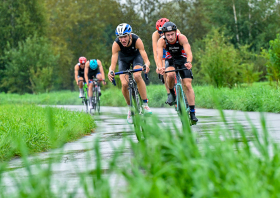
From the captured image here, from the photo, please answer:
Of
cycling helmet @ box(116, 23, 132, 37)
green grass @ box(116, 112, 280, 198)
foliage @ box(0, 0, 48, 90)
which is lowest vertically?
A: green grass @ box(116, 112, 280, 198)

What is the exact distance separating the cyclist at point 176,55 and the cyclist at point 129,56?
1.55 feet

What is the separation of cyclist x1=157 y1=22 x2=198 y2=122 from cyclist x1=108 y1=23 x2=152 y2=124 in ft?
1.55

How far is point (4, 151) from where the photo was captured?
21.5ft

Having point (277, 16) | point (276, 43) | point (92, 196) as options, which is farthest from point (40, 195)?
point (277, 16)

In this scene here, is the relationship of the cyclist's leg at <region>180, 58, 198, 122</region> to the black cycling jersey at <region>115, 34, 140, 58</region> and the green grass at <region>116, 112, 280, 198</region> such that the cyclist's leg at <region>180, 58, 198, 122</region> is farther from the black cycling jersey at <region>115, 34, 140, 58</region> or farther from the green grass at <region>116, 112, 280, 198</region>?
the green grass at <region>116, 112, 280, 198</region>

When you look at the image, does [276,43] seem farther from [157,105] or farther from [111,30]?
[111,30]

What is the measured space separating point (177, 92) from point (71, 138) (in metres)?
2.17

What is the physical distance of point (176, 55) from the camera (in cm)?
953

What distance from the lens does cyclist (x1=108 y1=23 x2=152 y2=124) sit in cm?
955

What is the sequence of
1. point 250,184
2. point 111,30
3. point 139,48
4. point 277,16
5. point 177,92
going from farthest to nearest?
point 111,30, point 277,16, point 139,48, point 177,92, point 250,184

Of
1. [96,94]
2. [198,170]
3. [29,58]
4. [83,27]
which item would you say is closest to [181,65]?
[198,170]

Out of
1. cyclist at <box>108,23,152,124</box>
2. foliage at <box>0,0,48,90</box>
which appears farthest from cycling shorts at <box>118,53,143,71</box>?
foliage at <box>0,0,48,90</box>

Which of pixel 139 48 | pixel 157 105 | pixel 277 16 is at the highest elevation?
pixel 277 16

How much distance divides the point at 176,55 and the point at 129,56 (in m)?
1.14
